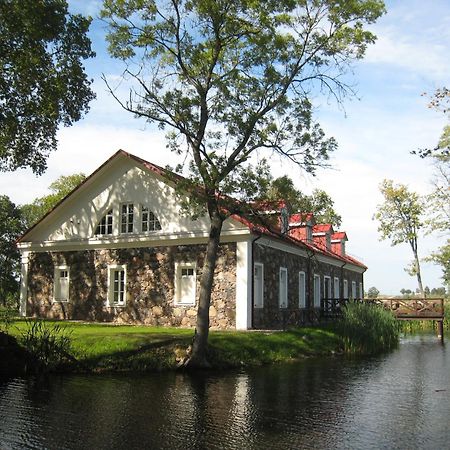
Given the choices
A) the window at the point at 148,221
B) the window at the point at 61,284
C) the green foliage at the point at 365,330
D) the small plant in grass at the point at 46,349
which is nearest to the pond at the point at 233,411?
the small plant in grass at the point at 46,349

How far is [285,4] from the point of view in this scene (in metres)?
14.1

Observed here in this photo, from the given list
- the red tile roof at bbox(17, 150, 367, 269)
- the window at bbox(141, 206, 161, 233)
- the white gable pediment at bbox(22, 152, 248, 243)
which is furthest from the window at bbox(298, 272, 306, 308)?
the window at bbox(141, 206, 161, 233)

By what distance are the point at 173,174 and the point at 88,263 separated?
29.1 feet

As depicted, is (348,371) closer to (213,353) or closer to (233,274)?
(213,353)

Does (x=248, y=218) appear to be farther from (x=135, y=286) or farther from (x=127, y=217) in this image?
(x=127, y=217)

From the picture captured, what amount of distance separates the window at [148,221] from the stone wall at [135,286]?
852 millimetres

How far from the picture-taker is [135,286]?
21203mm

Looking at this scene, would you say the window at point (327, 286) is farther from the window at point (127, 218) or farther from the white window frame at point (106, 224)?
the white window frame at point (106, 224)

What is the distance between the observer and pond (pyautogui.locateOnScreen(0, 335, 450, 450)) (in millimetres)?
7414

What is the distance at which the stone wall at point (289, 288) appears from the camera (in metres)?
20.3

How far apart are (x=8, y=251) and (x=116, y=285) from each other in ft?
81.8

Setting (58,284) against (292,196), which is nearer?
(292,196)

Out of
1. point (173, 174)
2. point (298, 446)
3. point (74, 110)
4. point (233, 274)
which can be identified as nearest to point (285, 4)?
point (173, 174)

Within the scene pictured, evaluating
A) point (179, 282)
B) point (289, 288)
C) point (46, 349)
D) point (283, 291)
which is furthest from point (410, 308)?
point (46, 349)
